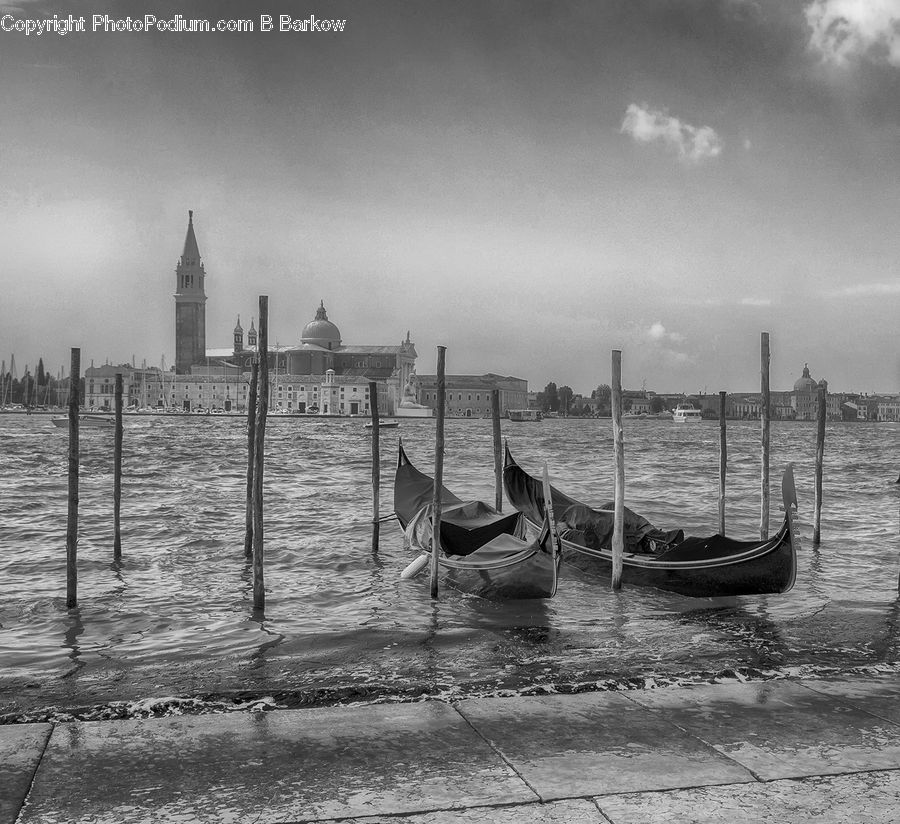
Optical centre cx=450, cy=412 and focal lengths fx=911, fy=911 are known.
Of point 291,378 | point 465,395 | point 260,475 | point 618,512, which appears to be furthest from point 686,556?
point 465,395

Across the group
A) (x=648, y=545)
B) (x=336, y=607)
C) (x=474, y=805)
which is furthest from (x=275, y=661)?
(x=648, y=545)

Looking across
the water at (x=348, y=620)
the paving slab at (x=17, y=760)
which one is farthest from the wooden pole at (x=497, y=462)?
the paving slab at (x=17, y=760)

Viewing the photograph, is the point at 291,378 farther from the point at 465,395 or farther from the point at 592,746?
the point at 592,746

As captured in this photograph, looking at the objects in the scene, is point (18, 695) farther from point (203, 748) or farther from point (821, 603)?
point (821, 603)

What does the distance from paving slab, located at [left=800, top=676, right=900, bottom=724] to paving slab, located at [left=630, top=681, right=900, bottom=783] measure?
51 mm

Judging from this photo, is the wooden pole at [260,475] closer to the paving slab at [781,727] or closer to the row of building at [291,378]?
the paving slab at [781,727]

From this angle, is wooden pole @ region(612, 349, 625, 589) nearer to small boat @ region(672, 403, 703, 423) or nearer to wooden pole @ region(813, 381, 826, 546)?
wooden pole @ region(813, 381, 826, 546)

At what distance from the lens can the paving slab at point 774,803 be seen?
2363 millimetres

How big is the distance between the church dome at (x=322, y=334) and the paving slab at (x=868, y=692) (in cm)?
9385

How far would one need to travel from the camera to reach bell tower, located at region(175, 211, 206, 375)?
298 ft

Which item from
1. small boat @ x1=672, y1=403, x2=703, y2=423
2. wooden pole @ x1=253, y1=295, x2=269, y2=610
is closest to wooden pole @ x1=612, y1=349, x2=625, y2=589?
wooden pole @ x1=253, y1=295, x2=269, y2=610

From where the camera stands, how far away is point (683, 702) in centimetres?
342

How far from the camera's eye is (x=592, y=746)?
116 inches

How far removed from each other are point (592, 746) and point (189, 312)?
93264mm
